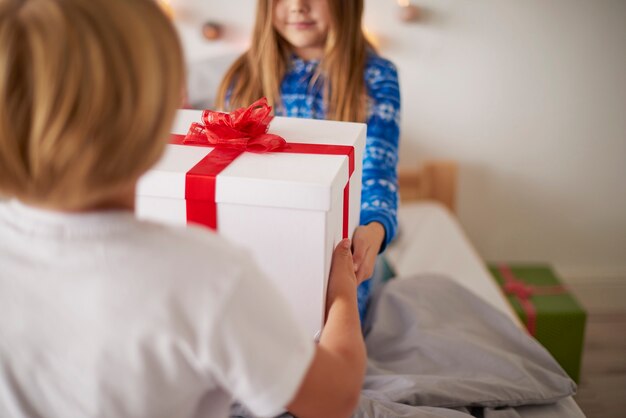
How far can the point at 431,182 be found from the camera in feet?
6.89

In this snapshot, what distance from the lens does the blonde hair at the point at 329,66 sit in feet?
3.92

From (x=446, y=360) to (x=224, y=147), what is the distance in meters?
0.48

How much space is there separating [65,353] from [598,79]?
1880 mm

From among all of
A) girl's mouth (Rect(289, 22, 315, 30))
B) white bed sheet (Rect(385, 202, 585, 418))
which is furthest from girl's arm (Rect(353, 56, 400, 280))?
white bed sheet (Rect(385, 202, 585, 418))

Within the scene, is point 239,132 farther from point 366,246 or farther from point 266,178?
point 366,246

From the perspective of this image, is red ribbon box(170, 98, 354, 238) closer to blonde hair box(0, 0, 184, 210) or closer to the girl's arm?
the girl's arm

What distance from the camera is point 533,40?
1.96m

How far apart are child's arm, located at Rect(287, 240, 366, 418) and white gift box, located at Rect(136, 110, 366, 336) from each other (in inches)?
2.3

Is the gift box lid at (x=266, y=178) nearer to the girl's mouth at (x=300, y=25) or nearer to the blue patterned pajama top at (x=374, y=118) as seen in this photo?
the blue patterned pajama top at (x=374, y=118)

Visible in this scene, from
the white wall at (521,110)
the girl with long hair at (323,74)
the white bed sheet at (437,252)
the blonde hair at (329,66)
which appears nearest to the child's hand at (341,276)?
the girl with long hair at (323,74)

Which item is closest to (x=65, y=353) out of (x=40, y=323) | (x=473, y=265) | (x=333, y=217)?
(x=40, y=323)

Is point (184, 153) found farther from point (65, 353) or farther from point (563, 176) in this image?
point (563, 176)

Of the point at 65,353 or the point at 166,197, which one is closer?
the point at 65,353

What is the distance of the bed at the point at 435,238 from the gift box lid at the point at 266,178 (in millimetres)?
757
